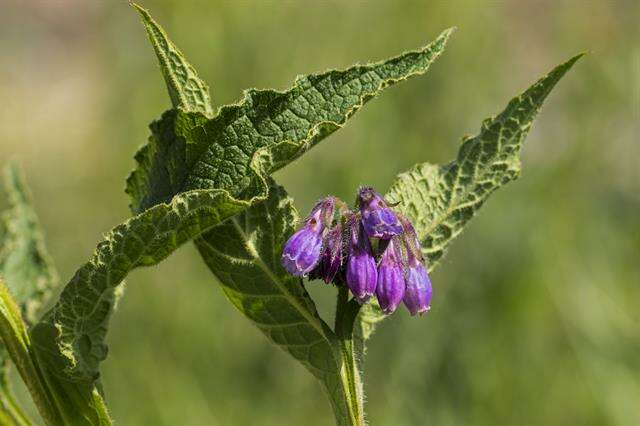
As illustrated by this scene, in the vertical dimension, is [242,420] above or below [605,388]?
above

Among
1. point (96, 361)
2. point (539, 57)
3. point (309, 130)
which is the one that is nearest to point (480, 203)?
point (309, 130)

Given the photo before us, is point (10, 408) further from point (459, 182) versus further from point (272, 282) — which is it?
point (459, 182)

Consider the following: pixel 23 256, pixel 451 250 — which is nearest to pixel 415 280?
pixel 23 256

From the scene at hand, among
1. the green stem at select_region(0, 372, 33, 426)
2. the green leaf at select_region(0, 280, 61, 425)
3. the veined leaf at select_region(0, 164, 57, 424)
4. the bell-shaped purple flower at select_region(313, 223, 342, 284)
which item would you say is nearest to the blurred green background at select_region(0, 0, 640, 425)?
the veined leaf at select_region(0, 164, 57, 424)

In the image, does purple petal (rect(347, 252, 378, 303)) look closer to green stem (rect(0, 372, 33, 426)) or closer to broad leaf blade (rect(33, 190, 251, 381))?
broad leaf blade (rect(33, 190, 251, 381))

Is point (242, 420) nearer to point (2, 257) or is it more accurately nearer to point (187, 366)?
point (187, 366)

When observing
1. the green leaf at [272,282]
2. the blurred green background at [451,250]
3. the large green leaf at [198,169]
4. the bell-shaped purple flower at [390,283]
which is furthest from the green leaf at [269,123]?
the blurred green background at [451,250]

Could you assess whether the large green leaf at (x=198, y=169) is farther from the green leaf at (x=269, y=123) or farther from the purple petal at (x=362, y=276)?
the purple petal at (x=362, y=276)
